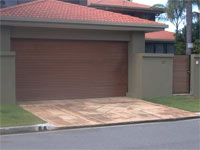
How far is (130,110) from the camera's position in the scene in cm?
1361

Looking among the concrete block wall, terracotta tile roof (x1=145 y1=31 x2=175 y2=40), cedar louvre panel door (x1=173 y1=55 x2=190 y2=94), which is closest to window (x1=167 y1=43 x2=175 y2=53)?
terracotta tile roof (x1=145 y1=31 x2=175 y2=40)

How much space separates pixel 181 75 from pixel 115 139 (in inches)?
396

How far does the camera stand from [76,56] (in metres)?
16.7

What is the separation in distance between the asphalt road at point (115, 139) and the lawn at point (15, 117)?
90cm

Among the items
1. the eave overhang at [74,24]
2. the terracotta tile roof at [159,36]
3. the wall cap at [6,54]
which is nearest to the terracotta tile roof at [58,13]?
the eave overhang at [74,24]

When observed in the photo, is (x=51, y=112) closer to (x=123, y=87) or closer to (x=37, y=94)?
(x=37, y=94)

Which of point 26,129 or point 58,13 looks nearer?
point 26,129

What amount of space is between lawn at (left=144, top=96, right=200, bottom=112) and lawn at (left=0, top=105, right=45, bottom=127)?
20.3 feet

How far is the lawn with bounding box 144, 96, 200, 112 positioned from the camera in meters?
14.4

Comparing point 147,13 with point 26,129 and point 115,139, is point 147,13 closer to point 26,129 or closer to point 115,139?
point 26,129

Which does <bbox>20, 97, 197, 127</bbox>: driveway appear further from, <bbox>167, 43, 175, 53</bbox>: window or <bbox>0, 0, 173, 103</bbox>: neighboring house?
<bbox>167, 43, 175, 53</bbox>: window

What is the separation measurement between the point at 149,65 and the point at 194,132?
23.3 ft

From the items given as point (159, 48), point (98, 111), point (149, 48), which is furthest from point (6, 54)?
point (159, 48)

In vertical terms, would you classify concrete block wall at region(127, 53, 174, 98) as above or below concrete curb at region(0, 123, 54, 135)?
above
